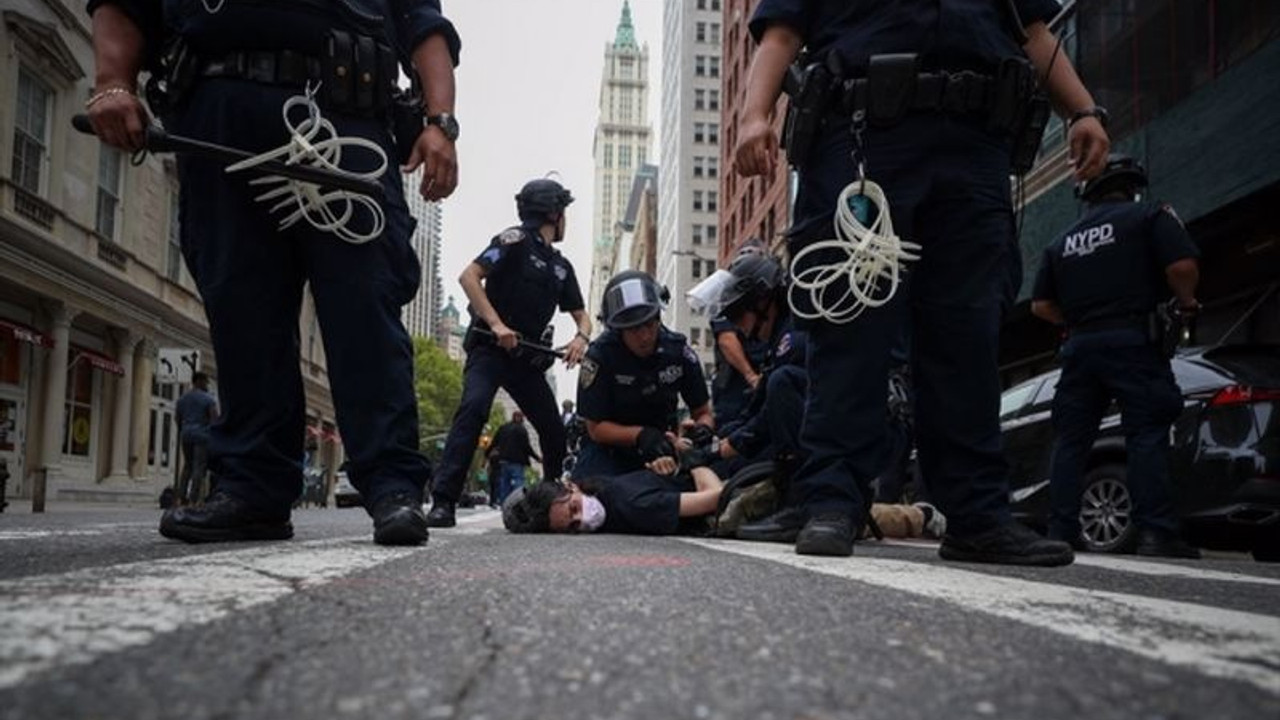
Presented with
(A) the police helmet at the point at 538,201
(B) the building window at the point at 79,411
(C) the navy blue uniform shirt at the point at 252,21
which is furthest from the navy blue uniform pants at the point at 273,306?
(B) the building window at the point at 79,411

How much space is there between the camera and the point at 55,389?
64.1ft

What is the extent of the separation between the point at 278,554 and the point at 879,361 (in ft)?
5.92

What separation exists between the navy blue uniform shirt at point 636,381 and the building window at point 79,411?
18869mm

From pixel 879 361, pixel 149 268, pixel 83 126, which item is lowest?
pixel 879 361

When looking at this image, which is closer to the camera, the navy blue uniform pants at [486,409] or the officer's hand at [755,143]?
the officer's hand at [755,143]

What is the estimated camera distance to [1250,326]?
11.6 m

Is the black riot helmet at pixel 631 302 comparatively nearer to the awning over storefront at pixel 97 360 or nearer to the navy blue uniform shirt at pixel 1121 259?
the navy blue uniform shirt at pixel 1121 259

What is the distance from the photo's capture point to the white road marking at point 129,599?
3.30ft

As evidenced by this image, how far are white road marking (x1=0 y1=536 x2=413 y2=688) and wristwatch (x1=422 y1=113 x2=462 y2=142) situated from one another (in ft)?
4.80

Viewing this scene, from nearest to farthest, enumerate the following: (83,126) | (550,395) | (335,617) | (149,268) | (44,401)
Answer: (335,617)
(83,126)
(550,395)
(44,401)
(149,268)

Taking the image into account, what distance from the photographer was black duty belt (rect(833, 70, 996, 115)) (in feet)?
9.61


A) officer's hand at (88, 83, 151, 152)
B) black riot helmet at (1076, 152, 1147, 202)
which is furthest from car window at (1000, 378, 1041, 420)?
officer's hand at (88, 83, 151, 152)

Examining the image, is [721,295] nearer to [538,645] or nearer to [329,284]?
[329,284]

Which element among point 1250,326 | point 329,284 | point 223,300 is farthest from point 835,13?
point 1250,326
